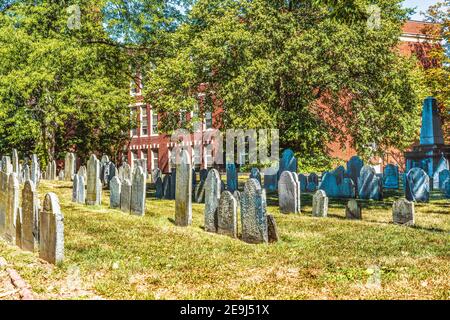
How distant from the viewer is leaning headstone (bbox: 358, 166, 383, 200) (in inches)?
679

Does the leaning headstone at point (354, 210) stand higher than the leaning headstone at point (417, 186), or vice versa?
the leaning headstone at point (417, 186)

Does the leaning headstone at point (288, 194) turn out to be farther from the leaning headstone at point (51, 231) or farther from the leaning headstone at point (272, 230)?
the leaning headstone at point (51, 231)

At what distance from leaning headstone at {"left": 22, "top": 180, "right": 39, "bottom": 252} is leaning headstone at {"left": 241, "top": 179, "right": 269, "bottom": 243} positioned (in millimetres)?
3465

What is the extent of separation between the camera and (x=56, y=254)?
7.05 metres

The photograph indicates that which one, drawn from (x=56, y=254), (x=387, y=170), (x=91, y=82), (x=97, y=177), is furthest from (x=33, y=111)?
(x=56, y=254)

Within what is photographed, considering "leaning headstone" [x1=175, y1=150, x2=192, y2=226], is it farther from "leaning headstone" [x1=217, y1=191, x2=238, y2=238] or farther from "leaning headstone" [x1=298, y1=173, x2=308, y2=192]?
"leaning headstone" [x1=298, y1=173, x2=308, y2=192]

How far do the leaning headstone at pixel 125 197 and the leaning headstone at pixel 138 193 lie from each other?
0.15 meters

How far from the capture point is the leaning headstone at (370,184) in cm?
1725

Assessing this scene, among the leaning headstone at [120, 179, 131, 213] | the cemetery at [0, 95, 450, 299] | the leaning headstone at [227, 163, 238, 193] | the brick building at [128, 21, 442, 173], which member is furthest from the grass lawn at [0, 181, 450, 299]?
the brick building at [128, 21, 442, 173]

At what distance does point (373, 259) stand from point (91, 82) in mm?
25910

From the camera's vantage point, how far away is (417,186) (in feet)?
52.7

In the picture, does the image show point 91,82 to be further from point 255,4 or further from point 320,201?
point 320,201

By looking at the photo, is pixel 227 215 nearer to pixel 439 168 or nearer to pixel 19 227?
pixel 19 227

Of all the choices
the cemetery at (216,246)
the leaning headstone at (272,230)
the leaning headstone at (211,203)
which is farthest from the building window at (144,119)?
the leaning headstone at (272,230)
